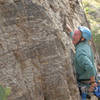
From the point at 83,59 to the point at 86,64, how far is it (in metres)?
0.12

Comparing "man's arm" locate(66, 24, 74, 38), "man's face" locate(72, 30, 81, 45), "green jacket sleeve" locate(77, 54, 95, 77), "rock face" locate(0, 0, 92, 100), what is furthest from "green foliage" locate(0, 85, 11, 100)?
"man's arm" locate(66, 24, 74, 38)

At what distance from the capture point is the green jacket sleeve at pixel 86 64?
5125mm

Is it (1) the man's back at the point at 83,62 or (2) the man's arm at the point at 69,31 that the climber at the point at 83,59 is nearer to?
(1) the man's back at the point at 83,62

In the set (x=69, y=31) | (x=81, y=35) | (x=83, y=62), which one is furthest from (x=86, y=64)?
(x=69, y=31)

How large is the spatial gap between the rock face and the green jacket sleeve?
8.9 inches

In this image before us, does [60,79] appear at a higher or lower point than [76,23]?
lower

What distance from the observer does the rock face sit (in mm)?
4367

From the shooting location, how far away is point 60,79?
A: 4895mm

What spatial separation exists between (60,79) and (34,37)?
0.98 metres

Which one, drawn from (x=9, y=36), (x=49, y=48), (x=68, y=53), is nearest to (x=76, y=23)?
(x=68, y=53)

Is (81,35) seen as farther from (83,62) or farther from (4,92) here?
(4,92)

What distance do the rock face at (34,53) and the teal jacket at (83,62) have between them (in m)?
0.21

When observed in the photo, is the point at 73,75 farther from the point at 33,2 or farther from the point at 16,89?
the point at 33,2

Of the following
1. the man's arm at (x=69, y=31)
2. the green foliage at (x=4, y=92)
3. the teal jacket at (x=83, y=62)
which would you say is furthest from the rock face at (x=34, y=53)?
the man's arm at (x=69, y=31)
